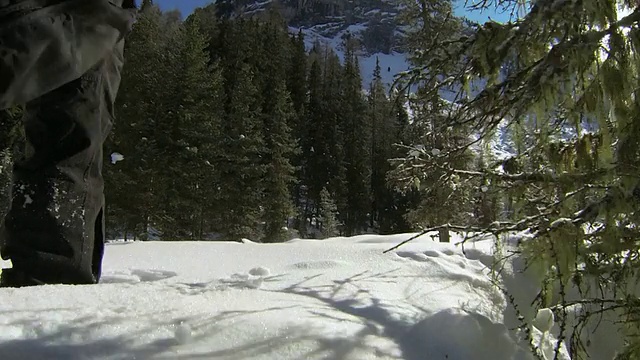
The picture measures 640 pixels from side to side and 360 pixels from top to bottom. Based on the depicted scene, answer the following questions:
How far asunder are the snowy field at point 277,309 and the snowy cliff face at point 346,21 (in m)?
103

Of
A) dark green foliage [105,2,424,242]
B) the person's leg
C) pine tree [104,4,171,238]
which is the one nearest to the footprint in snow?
the person's leg

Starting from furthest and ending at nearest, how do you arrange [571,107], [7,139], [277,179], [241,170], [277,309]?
[277,179] < [241,170] < [7,139] < [571,107] < [277,309]

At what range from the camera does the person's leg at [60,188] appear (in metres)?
2.12

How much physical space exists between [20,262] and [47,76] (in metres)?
1.03

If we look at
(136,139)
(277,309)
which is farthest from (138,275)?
(136,139)

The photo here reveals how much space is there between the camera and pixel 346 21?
110750 mm

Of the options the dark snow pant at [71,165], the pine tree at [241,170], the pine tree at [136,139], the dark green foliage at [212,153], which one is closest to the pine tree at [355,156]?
the dark green foliage at [212,153]

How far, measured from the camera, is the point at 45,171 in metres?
2.21

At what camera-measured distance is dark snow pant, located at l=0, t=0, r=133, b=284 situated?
178 centimetres

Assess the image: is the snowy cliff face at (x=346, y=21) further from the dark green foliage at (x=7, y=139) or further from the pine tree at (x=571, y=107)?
the pine tree at (x=571, y=107)

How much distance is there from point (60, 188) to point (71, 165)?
13 cm

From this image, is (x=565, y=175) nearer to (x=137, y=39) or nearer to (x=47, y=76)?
(x=47, y=76)

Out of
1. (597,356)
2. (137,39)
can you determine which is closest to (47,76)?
(597,356)

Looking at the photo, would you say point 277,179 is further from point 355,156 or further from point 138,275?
point 138,275
